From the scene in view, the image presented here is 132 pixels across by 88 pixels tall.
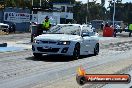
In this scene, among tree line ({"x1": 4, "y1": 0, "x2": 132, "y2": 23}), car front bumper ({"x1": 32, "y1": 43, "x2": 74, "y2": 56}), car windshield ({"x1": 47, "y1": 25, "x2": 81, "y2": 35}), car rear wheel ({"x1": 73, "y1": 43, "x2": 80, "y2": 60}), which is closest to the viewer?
car front bumper ({"x1": 32, "y1": 43, "x2": 74, "y2": 56})

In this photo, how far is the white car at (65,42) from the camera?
57.1 feet

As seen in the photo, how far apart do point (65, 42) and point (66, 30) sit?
1696 millimetres

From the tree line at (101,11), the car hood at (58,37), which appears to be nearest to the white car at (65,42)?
the car hood at (58,37)

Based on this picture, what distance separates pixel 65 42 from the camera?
57.4 feet

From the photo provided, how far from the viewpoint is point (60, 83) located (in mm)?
11008

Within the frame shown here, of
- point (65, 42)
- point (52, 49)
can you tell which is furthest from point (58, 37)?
point (52, 49)

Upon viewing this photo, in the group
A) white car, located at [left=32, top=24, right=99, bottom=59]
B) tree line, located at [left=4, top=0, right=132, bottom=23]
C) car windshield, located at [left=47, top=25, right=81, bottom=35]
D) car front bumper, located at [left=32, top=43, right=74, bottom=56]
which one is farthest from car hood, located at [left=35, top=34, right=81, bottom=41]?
tree line, located at [left=4, top=0, right=132, bottom=23]

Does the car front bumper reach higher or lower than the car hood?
lower

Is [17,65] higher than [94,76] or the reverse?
the reverse

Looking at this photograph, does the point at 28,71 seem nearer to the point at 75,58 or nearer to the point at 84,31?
the point at 75,58

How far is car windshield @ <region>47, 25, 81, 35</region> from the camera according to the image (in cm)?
1892

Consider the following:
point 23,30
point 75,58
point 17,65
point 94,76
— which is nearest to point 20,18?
point 23,30

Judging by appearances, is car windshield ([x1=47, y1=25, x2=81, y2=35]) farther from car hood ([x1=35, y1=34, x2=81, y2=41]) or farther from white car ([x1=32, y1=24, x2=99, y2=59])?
car hood ([x1=35, y1=34, x2=81, y2=41])

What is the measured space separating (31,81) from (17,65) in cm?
385
